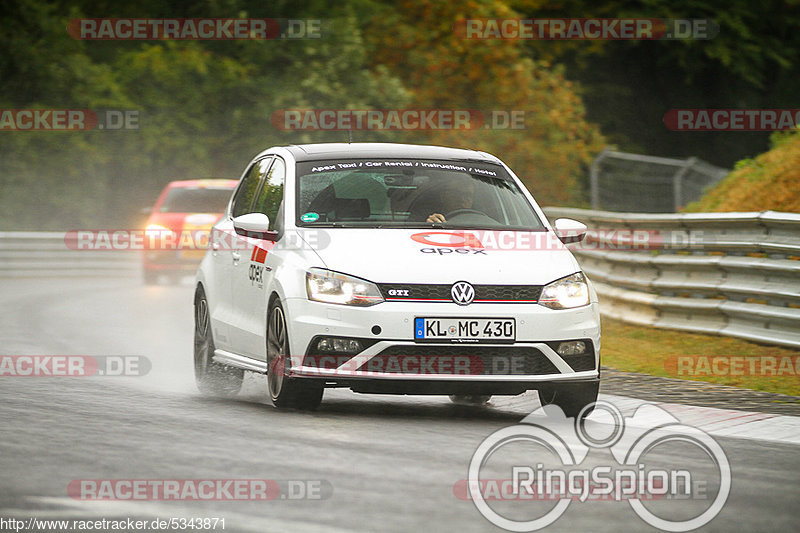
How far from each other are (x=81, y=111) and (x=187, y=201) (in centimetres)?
1828

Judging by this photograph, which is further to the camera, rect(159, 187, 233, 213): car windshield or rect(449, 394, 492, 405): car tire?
rect(159, 187, 233, 213): car windshield

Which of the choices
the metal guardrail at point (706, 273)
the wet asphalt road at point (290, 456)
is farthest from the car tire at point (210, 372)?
the metal guardrail at point (706, 273)

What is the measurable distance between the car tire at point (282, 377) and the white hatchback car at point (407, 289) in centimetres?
1

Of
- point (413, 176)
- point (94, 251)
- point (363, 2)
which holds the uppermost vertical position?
point (363, 2)

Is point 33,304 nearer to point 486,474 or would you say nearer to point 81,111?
point 486,474

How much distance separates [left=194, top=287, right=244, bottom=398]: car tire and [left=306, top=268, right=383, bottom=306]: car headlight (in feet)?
6.66

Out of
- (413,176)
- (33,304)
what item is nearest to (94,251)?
(33,304)

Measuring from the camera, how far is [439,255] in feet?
30.9

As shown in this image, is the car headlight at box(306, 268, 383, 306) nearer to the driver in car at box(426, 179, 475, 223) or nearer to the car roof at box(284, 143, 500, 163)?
the driver in car at box(426, 179, 475, 223)

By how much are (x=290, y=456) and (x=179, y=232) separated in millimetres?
17553

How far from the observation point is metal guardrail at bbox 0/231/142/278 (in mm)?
30094

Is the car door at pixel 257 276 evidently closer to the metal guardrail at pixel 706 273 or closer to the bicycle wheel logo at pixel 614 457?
the bicycle wheel logo at pixel 614 457

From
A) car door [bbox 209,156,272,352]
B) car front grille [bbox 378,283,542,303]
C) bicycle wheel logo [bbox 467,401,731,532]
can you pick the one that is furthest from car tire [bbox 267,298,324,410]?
bicycle wheel logo [bbox 467,401,731,532]

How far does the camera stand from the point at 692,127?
51375 millimetres
